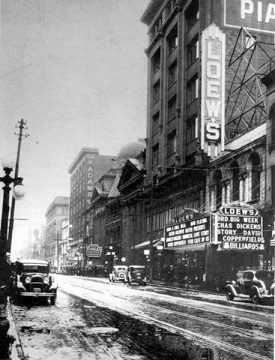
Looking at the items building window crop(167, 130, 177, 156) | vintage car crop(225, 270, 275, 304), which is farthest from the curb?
building window crop(167, 130, 177, 156)

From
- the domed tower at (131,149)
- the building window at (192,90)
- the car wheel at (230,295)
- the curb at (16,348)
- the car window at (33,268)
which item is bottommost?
the curb at (16,348)

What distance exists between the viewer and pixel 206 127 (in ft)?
101

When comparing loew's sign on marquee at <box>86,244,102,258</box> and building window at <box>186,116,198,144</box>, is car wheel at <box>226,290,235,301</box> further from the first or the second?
loew's sign on marquee at <box>86,244,102,258</box>

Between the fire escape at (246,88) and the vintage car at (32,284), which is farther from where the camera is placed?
the fire escape at (246,88)

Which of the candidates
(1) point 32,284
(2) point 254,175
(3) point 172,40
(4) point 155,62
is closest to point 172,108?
(3) point 172,40

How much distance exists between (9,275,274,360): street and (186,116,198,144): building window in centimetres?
2727

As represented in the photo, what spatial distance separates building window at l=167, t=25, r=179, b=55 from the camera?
50.0m

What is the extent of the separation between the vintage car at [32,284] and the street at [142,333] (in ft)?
6.69

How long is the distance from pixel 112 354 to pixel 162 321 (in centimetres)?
561

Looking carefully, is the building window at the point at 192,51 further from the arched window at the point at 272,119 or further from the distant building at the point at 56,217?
the distant building at the point at 56,217

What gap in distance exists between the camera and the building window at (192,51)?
44.7m

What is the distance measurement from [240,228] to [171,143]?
77.6ft

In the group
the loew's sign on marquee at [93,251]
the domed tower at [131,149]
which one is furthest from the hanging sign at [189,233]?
the domed tower at [131,149]

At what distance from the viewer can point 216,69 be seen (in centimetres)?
2777
